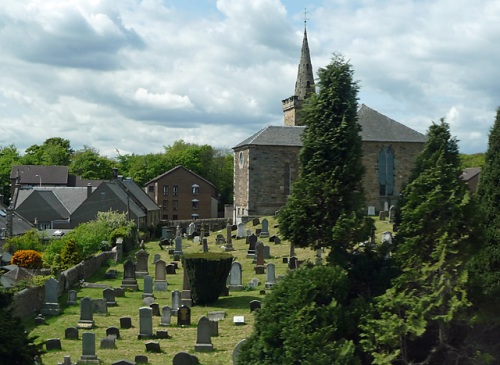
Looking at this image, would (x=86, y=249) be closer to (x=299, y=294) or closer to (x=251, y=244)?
(x=251, y=244)

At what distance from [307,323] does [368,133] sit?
1818 inches

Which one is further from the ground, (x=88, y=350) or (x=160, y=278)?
(x=160, y=278)

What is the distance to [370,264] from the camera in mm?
15297

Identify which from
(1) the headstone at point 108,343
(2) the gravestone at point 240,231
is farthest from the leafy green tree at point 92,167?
(1) the headstone at point 108,343

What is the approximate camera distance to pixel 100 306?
2492 cm

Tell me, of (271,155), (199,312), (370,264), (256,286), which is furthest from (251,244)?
(370,264)

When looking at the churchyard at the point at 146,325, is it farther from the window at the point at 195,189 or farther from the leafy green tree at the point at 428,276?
the window at the point at 195,189

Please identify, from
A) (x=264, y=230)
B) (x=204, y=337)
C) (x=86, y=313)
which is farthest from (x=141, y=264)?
(x=204, y=337)

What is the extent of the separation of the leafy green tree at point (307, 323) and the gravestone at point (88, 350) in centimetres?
492

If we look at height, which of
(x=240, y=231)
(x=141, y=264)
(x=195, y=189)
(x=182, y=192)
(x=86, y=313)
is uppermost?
(x=195, y=189)

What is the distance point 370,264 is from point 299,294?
83.2 inches

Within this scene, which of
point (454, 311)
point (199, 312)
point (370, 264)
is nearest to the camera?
point (454, 311)

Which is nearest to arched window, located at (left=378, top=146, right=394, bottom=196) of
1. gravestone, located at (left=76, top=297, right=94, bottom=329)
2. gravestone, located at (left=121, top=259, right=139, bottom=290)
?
gravestone, located at (left=121, top=259, right=139, bottom=290)

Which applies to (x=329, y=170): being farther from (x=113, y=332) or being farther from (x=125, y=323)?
(x=125, y=323)
